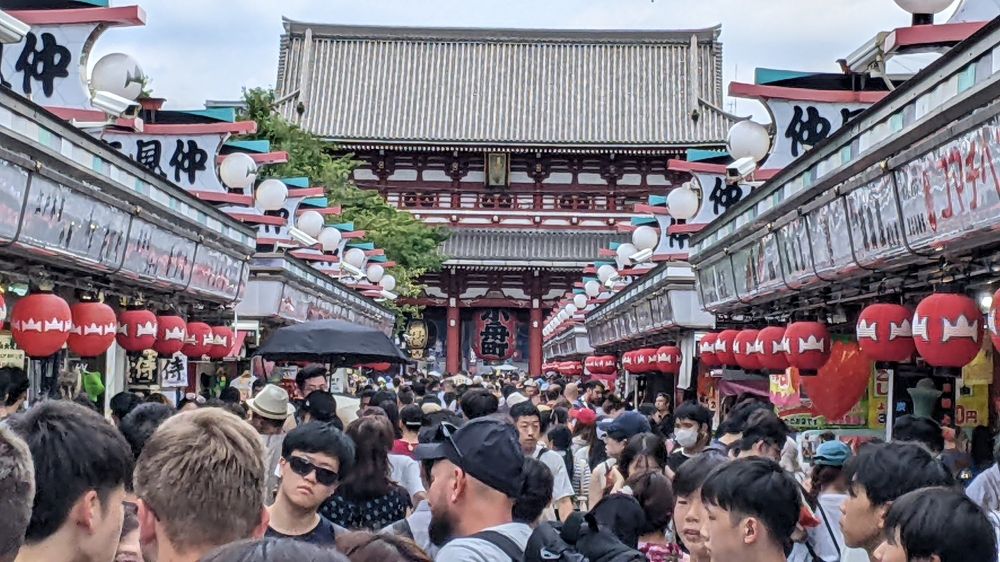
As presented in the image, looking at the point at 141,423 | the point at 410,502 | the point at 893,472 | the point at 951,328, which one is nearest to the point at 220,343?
the point at 410,502

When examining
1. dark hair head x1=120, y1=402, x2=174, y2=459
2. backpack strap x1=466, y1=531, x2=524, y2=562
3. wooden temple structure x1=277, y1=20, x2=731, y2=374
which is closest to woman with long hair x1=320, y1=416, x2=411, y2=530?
dark hair head x1=120, y1=402, x2=174, y2=459

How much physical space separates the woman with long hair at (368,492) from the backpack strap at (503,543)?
2612 mm

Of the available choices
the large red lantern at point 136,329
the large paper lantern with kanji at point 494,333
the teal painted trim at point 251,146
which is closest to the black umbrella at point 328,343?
the large red lantern at point 136,329

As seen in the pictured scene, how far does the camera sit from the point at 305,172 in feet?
109

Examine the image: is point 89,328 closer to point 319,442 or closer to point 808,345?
point 808,345

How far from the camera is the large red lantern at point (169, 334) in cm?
1484

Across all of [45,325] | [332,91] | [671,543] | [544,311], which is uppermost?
[332,91]

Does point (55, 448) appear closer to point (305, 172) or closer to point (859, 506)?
point (859, 506)

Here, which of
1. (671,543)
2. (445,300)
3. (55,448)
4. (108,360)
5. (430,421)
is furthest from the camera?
(445,300)

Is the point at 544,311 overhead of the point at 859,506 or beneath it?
overhead

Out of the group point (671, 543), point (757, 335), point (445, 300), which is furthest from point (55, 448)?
point (445, 300)

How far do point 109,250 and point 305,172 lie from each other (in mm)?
21083

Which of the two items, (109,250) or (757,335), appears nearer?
(109,250)

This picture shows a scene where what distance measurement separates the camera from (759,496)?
16.0 feet
